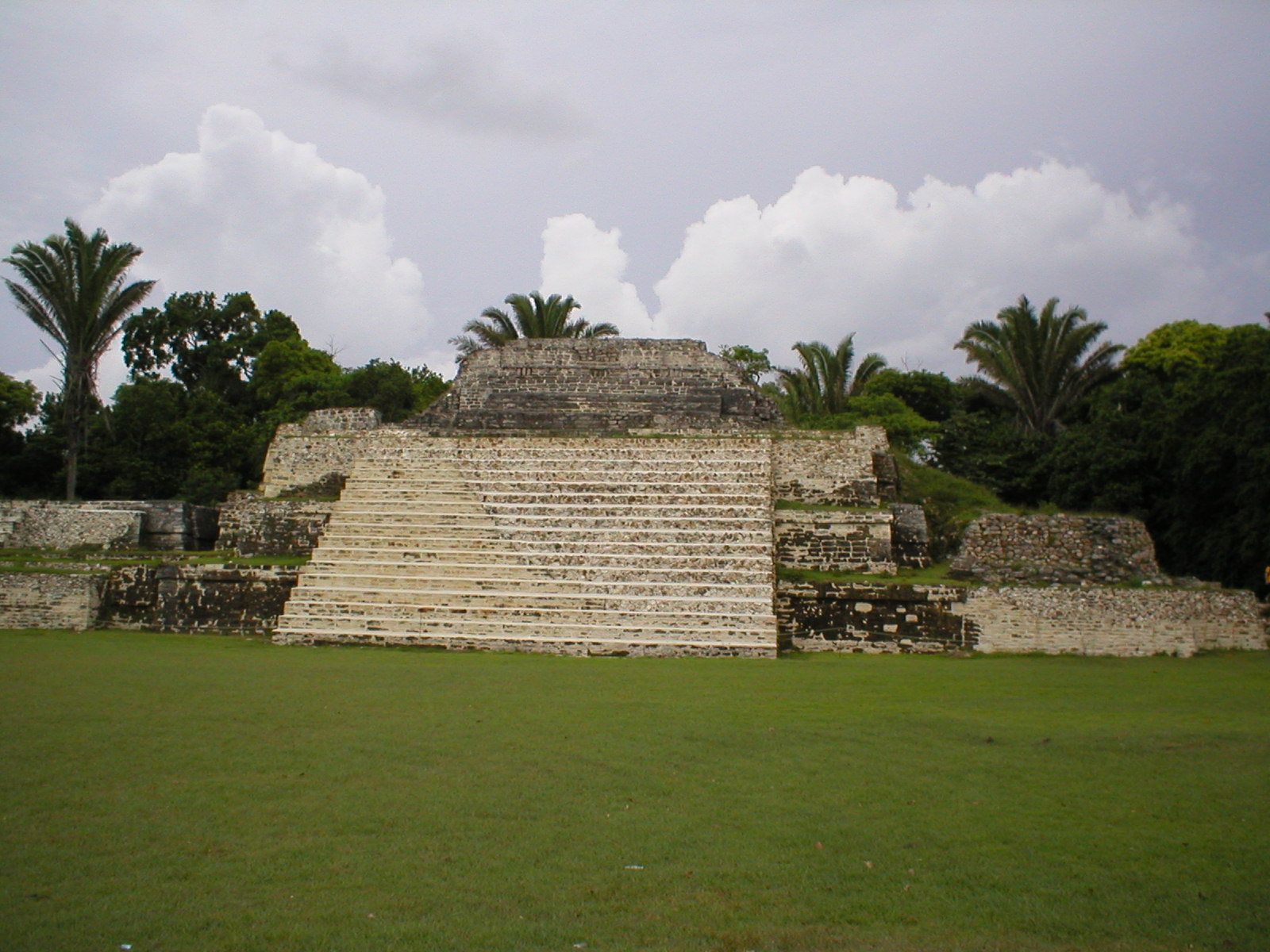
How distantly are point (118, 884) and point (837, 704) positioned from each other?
462cm

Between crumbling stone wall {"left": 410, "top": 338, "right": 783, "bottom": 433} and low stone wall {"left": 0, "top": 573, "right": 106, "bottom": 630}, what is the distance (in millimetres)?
5624

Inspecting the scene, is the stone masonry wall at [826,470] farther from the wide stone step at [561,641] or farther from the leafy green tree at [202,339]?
the leafy green tree at [202,339]

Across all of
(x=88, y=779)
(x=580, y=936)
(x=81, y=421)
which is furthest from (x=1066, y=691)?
(x=81, y=421)

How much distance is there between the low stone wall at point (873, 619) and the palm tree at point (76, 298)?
14539 millimetres

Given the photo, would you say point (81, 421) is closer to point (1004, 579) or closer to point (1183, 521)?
point (1004, 579)

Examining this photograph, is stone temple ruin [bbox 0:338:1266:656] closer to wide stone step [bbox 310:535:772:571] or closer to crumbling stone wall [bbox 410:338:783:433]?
wide stone step [bbox 310:535:772:571]

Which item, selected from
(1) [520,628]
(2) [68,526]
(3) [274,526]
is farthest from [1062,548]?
(2) [68,526]

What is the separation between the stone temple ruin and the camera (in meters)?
10.6

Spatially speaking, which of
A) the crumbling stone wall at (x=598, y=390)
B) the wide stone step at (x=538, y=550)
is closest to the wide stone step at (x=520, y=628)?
the wide stone step at (x=538, y=550)

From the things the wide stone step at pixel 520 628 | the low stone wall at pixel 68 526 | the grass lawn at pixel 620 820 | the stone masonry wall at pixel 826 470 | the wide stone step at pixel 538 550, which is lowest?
the grass lawn at pixel 620 820

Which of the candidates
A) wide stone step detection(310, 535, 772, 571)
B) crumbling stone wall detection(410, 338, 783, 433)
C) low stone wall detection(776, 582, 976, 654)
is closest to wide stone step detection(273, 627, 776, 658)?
low stone wall detection(776, 582, 976, 654)

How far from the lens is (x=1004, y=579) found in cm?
1127

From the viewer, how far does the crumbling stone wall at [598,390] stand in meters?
16.2

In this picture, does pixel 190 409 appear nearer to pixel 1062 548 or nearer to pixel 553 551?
pixel 553 551
